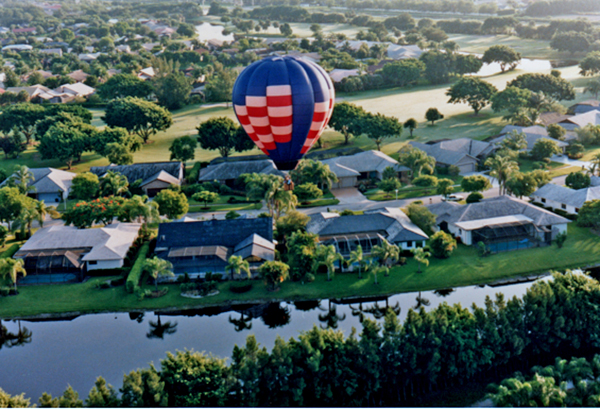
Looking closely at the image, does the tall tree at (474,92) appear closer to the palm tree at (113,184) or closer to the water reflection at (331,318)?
the palm tree at (113,184)

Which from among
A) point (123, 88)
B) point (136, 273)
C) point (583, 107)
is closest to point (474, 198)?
point (136, 273)

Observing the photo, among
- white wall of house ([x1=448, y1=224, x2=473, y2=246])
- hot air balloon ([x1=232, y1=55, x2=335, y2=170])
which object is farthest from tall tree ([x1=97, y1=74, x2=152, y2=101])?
white wall of house ([x1=448, y1=224, x2=473, y2=246])

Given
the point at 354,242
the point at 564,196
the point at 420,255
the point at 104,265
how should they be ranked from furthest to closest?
1. the point at 564,196
2. the point at 354,242
3. the point at 104,265
4. the point at 420,255

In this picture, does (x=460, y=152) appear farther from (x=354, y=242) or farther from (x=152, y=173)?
(x=152, y=173)

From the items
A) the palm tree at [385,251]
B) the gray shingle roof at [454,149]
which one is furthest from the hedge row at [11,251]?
the gray shingle roof at [454,149]

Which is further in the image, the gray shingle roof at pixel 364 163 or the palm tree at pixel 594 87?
the palm tree at pixel 594 87

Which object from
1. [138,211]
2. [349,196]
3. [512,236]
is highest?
[512,236]

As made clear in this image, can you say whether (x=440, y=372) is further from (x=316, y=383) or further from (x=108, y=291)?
(x=108, y=291)
